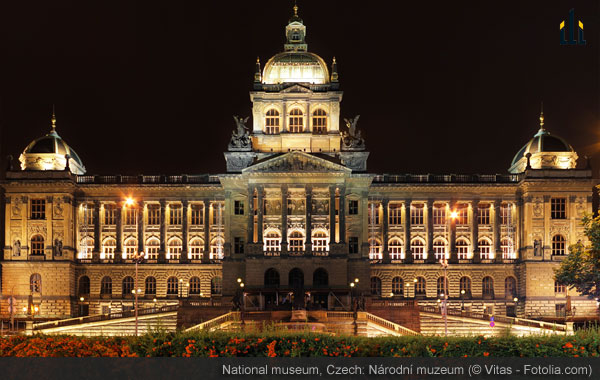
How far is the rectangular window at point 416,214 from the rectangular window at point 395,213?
144 centimetres

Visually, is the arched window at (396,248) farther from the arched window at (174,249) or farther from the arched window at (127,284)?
the arched window at (127,284)

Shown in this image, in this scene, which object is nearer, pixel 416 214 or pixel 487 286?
pixel 487 286

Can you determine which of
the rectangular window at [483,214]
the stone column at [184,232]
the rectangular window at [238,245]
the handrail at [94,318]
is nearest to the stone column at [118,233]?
the stone column at [184,232]

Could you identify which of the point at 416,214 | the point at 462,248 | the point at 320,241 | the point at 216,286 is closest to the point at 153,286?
the point at 216,286

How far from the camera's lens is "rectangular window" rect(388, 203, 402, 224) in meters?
114

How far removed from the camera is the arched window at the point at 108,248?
114 m

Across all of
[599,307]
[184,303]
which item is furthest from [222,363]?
[599,307]

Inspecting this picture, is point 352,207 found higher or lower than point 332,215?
higher

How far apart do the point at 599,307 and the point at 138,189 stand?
54.9 metres

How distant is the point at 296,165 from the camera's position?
105m

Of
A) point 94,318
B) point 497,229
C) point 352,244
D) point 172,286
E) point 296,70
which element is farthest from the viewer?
point 296,70

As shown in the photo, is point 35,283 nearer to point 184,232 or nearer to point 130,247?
point 130,247

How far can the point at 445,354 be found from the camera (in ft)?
123

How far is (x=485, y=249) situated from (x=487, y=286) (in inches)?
177
